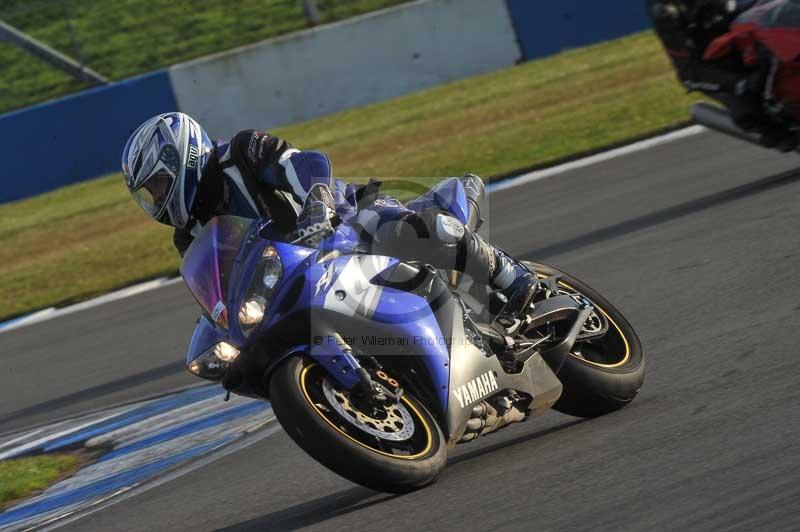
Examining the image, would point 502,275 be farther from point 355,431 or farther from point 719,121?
point 719,121

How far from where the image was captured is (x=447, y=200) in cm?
521

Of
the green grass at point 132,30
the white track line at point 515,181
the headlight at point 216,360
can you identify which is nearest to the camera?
the headlight at point 216,360

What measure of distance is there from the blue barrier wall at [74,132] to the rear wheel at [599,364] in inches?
538

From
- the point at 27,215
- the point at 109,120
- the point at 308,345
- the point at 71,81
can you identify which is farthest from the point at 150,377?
the point at 71,81

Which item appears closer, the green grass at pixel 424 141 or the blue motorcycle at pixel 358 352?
the blue motorcycle at pixel 358 352

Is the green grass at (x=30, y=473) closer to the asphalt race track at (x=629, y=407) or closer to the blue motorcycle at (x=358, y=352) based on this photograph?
the asphalt race track at (x=629, y=407)

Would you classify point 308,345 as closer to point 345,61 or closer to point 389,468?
point 389,468

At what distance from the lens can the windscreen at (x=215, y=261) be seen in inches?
183

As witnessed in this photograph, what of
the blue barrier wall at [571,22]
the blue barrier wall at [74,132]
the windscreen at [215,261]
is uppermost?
the windscreen at [215,261]

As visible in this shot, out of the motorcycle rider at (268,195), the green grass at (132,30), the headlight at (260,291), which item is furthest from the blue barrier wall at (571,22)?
the headlight at (260,291)

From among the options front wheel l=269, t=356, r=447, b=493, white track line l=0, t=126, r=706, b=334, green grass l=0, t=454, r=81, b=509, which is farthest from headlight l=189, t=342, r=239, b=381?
white track line l=0, t=126, r=706, b=334

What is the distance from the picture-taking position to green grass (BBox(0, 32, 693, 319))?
13.0 m

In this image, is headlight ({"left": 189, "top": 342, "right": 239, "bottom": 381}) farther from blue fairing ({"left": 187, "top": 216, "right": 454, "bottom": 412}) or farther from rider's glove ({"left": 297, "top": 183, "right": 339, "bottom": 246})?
rider's glove ({"left": 297, "top": 183, "right": 339, "bottom": 246})

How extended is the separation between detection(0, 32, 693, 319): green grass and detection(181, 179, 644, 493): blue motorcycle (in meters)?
7.40
